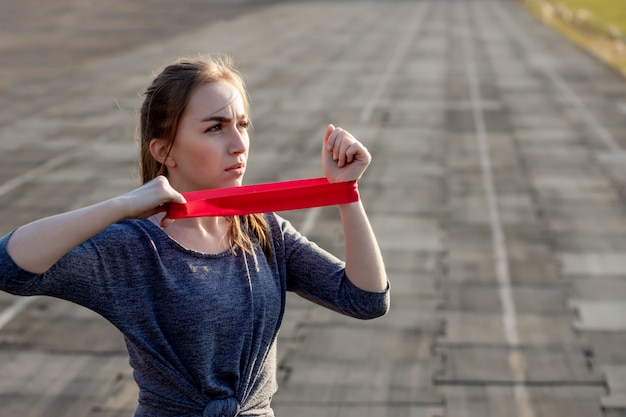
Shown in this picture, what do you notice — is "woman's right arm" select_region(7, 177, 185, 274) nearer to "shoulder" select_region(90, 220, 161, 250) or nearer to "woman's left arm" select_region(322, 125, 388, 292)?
"shoulder" select_region(90, 220, 161, 250)

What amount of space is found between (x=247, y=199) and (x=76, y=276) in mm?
506

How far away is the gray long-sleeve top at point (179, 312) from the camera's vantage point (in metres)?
2.83

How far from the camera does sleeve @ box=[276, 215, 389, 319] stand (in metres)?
3.03

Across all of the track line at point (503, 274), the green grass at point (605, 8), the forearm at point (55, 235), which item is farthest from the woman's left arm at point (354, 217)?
the green grass at point (605, 8)

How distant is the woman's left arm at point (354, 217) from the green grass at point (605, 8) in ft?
164

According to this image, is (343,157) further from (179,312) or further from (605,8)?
(605,8)

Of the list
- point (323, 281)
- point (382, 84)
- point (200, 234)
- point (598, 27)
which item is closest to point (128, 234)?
point (200, 234)

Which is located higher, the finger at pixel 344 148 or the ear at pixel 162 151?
the finger at pixel 344 148

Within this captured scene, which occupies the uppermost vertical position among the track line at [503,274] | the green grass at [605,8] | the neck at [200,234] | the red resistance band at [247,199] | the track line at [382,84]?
the red resistance band at [247,199]

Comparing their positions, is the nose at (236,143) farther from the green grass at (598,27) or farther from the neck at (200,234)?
the green grass at (598,27)

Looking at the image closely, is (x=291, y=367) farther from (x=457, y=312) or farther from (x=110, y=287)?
(x=110, y=287)

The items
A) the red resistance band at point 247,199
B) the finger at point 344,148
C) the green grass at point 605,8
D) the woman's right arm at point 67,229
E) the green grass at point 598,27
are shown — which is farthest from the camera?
the green grass at point 605,8

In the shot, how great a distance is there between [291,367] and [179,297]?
593cm

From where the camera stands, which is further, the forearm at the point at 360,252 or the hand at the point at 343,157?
the forearm at the point at 360,252
